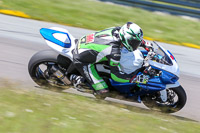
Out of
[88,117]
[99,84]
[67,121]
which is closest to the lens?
[67,121]

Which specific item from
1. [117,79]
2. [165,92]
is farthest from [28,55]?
[165,92]

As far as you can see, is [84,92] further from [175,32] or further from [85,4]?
[85,4]

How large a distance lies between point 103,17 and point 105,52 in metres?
6.40

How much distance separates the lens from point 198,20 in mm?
12273

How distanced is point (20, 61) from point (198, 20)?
8107 millimetres

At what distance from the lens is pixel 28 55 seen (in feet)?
23.7

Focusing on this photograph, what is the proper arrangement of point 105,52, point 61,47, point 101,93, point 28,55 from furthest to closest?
point 28,55, point 101,93, point 61,47, point 105,52

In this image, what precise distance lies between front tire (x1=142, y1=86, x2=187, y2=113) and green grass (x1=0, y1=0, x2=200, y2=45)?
4.82m

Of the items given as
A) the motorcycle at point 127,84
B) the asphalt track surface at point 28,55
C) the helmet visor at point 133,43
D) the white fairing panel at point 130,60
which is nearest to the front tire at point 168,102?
the motorcycle at point 127,84

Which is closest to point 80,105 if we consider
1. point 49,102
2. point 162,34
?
point 49,102

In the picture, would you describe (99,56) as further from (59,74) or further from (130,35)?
(59,74)

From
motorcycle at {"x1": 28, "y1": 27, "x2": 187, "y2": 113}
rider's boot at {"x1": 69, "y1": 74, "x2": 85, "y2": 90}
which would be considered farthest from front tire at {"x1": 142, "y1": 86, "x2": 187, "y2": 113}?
rider's boot at {"x1": 69, "y1": 74, "x2": 85, "y2": 90}

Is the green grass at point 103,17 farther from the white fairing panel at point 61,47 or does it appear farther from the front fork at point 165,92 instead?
the front fork at point 165,92

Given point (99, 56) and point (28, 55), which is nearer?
point (99, 56)
